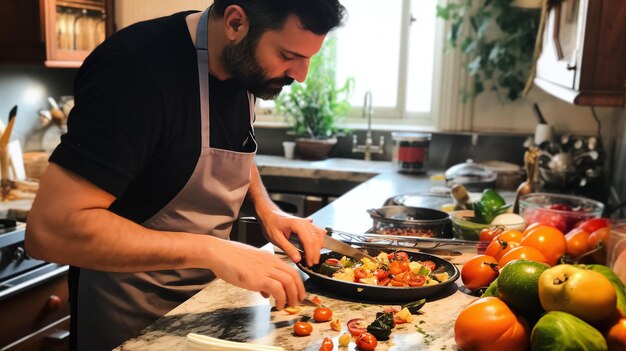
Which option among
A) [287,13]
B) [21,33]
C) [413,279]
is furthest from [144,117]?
[21,33]

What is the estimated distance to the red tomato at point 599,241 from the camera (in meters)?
1.52

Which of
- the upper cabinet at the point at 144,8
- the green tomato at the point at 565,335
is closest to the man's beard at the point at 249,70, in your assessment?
the green tomato at the point at 565,335

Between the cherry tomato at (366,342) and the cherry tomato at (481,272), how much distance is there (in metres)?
0.38

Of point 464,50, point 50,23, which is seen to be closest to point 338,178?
point 464,50

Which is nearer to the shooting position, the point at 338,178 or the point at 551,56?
the point at 551,56

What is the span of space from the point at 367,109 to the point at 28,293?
240 cm

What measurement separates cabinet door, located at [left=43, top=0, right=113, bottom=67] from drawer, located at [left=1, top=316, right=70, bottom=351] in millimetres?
1354

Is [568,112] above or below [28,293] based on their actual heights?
above

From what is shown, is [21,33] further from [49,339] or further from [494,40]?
[494,40]

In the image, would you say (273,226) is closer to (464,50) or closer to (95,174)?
(95,174)

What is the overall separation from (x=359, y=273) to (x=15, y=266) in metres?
1.47

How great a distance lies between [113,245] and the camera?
1.18 meters

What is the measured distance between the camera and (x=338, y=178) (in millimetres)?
3420

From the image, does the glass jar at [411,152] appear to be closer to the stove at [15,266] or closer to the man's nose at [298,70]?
the stove at [15,266]
